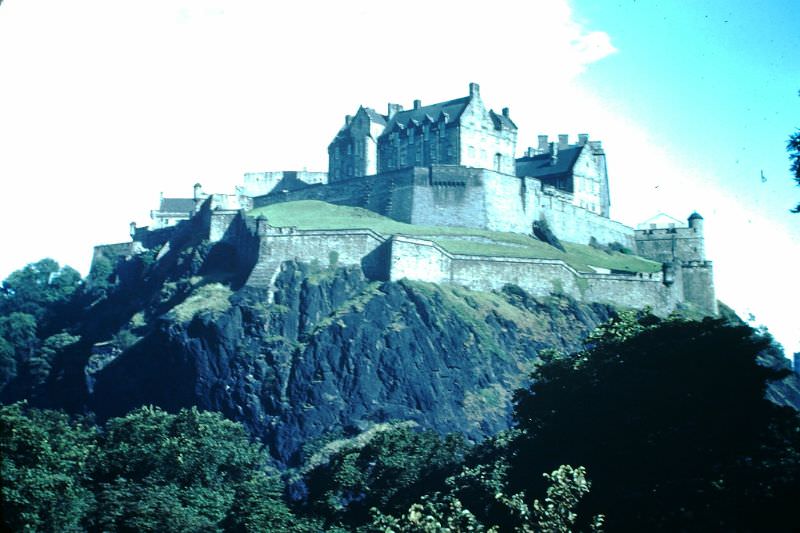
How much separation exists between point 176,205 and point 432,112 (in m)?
26.4

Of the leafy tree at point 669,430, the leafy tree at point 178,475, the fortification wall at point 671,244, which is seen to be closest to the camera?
the leafy tree at point 669,430

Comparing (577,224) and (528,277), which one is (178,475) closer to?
(528,277)

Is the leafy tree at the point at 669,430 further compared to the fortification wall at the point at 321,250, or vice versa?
the fortification wall at the point at 321,250

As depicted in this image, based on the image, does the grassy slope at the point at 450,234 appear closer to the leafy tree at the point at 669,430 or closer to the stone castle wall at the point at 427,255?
the stone castle wall at the point at 427,255

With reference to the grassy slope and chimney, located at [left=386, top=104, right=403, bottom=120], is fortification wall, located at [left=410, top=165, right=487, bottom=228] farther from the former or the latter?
chimney, located at [left=386, top=104, right=403, bottom=120]

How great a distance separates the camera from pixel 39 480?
4078 centimetres

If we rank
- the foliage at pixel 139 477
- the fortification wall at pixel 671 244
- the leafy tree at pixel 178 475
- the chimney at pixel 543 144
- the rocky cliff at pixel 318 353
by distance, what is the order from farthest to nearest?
the chimney at pixel 543 144 < the fortification wall at pixel 671 244 < the rocky cliff at pixel 318 353 < the leafy tree at pixel 178 475 < the foliage at pixel 139 477

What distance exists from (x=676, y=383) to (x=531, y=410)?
9775 mm

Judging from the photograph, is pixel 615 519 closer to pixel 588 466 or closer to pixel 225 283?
pixel 588 466

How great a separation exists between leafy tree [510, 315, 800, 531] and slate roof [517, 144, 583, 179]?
5034 centimetres

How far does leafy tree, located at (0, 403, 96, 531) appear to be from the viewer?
39625mm

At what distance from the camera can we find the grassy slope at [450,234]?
7844 cm

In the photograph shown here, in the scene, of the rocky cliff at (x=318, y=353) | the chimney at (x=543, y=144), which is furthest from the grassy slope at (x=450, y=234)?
the chimney at (x=543, y=144)

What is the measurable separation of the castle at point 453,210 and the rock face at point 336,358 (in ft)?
6.66
